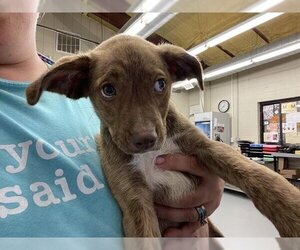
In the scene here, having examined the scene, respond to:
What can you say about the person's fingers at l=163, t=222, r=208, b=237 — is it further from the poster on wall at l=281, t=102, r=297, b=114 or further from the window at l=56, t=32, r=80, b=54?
the window at l=56, t=32, r=80, b=54

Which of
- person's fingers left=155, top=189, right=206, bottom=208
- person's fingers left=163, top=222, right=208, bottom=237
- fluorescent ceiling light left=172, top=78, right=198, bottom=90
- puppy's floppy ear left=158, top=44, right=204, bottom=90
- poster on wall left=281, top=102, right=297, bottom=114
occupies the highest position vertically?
puppy's floppy ear left=158, top=44, right=204, bottom=90

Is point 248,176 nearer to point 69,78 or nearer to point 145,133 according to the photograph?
point 145,133

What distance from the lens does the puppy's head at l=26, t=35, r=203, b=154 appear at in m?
0.56

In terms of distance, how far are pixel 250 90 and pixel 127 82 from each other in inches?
47.2

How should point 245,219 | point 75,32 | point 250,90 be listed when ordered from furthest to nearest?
point 250,90 < point 75,32 < point 245,219

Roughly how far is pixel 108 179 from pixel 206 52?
395 mm

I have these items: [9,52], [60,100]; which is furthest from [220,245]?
[9,52]

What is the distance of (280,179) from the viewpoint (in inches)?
23.3

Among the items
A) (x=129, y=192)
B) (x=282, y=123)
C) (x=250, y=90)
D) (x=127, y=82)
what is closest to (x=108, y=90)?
→ (x=127, y=82)

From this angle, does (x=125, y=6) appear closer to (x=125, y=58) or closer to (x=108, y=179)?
(x=125, y=58)

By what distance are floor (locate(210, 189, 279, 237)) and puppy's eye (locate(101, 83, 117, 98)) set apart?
329 mm

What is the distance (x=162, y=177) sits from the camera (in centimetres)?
77

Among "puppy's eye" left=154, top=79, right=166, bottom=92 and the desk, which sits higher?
"puppy's eye" left=154, top=79, right=166, bottom=92

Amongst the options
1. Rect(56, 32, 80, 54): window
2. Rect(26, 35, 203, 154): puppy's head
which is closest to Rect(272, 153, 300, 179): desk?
Rect(26, 35, 203, 154): puppy's head
